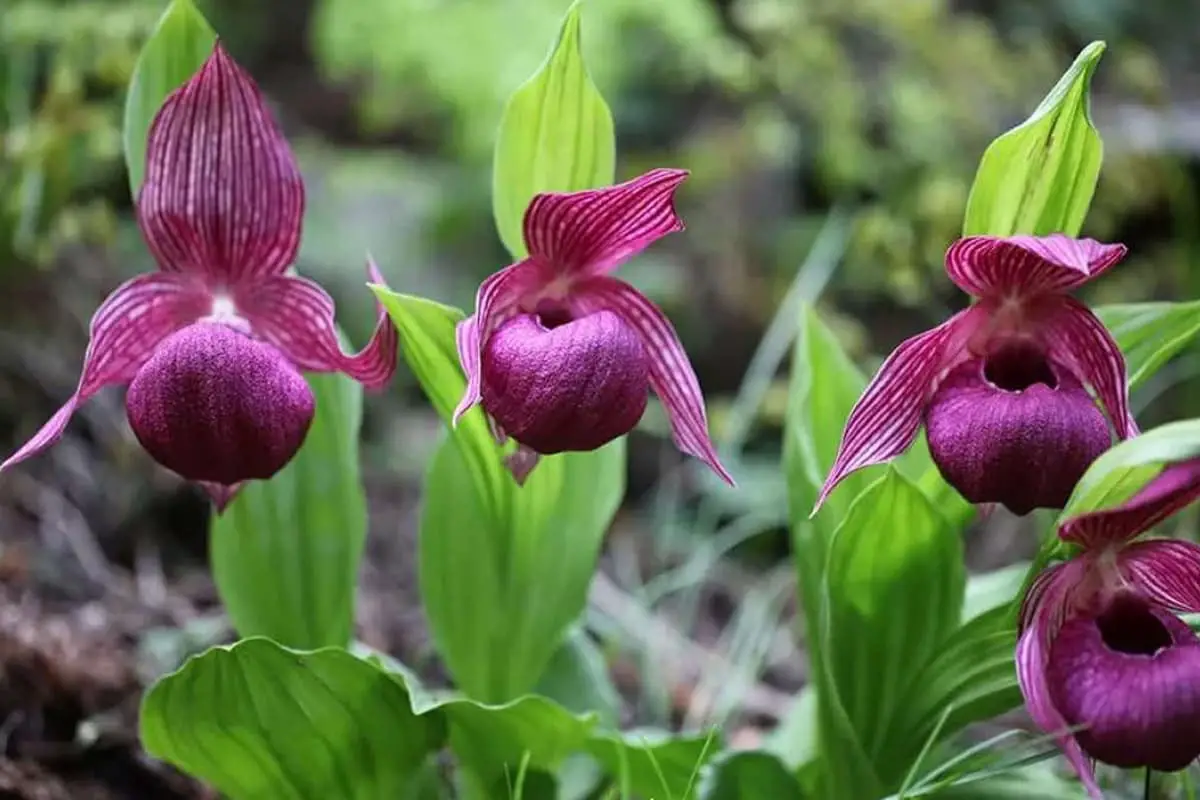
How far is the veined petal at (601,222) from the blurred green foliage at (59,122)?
86cm

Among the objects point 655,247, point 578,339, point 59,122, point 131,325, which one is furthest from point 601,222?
point 655,247

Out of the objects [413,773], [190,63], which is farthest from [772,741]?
[190,63]

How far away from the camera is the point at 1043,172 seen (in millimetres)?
739

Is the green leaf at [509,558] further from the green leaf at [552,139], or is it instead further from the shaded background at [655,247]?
the shaded background at [655,247]

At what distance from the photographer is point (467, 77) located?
219 cm

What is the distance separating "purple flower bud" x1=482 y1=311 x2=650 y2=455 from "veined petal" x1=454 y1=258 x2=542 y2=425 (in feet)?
0.06

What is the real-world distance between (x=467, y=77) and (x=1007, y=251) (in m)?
1.68

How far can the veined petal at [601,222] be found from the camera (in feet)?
2.29

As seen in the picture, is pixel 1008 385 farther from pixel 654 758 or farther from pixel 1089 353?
pixel 654 758

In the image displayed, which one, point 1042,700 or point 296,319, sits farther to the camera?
point 296,319

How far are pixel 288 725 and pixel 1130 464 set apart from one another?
1.85 feet

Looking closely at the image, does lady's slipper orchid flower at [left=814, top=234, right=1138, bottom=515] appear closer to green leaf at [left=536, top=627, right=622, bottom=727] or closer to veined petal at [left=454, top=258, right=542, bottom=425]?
veined petal at [left=454, top=258, right=542, bottom=425]

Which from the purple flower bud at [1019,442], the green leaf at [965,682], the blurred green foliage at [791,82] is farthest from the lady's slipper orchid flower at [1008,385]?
the blurred green foliage at [791,82]

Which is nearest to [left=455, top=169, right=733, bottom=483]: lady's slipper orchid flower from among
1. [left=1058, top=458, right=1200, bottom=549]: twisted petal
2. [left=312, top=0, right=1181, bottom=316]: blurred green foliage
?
[left=1058, top=458, right=1200, bottom=549]: twisted petal
